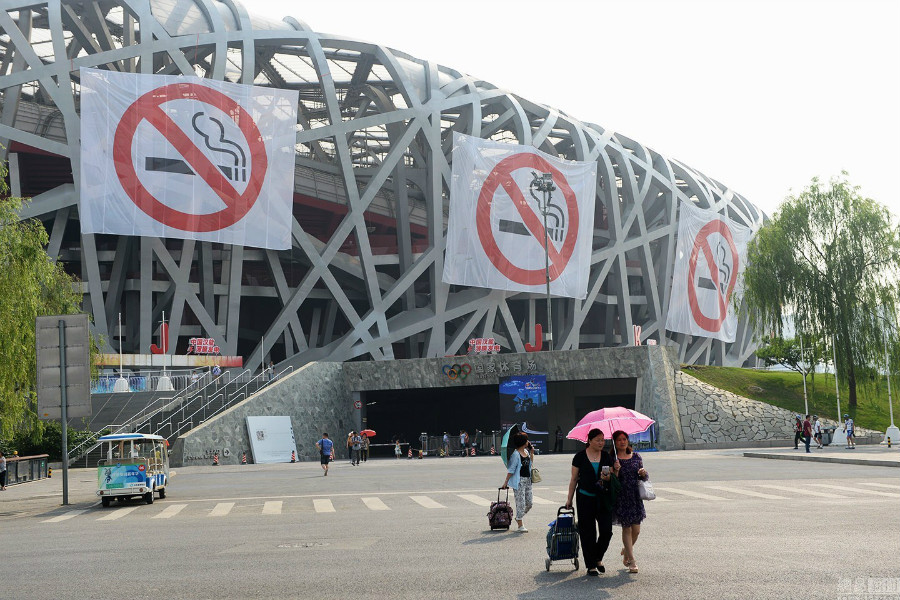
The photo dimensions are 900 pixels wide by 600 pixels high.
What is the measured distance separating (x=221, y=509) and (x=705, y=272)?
57.1 m

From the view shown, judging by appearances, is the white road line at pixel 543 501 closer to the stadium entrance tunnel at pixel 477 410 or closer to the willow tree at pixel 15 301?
the willow tree at pixel 15 301

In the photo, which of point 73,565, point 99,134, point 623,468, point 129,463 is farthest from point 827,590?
point 99,134

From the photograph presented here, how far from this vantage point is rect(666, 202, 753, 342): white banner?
6938cm

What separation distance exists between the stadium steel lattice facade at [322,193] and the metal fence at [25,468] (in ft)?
48.6

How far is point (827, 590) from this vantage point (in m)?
8.19

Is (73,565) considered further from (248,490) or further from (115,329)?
(115,329)

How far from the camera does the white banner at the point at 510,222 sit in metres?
56.4

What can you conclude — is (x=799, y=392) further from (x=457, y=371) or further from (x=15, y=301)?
(x=15, y=301)

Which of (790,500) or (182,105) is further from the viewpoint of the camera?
(182,105)

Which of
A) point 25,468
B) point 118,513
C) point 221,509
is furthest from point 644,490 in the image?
point 25,468

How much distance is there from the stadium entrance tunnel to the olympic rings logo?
1392mm

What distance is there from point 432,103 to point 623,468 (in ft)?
159

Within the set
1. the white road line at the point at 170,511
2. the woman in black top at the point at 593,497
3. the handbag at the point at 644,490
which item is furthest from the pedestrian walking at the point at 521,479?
the white road line at the point at 170,511

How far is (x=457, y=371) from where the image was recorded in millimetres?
47062
